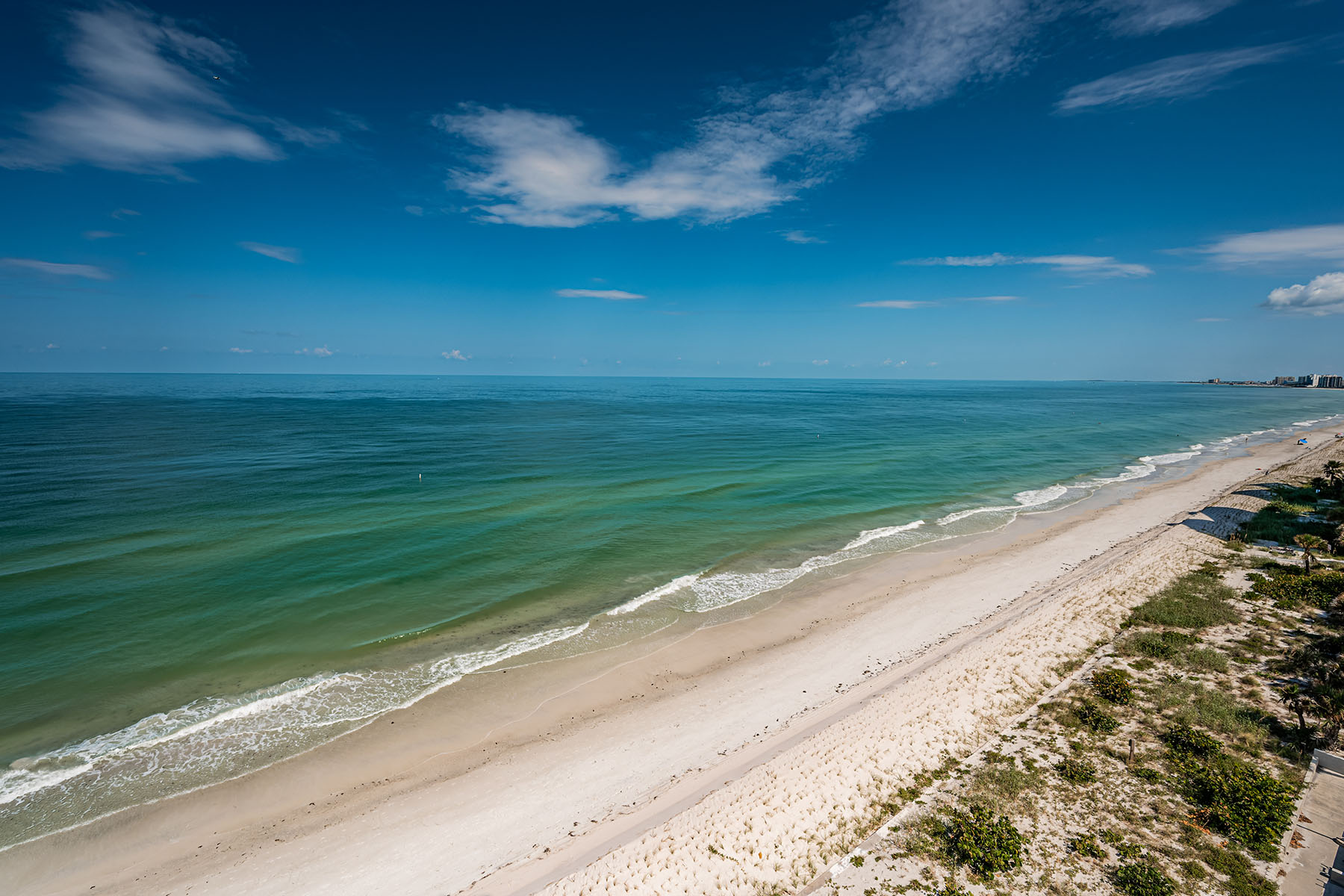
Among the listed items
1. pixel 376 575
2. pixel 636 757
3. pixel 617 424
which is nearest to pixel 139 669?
pixel 376 575

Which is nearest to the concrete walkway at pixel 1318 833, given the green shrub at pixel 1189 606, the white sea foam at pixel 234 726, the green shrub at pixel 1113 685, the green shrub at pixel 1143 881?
the green shrub at pixel 1143 881

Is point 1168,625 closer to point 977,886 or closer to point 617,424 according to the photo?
point 977,886

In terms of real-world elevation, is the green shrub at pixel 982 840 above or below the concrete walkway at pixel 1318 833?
below

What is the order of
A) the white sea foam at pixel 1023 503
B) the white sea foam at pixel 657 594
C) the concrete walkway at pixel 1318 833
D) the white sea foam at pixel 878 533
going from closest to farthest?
the concrete walkway at pixel 1318 833 < the white sea foam at pixel 657 594 < the white sea foam at pixel 878 533 < the white sea foam at pixel 1023 503

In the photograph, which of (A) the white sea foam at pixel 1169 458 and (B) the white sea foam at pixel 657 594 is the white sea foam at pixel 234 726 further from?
(A) the white sea foam at pixel 1169 458

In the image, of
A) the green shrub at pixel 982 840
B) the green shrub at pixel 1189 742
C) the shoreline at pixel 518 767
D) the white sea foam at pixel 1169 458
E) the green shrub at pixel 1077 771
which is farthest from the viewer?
the white sea foam at pixel 1169 458

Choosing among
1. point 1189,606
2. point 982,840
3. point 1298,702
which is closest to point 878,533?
point 1189,606

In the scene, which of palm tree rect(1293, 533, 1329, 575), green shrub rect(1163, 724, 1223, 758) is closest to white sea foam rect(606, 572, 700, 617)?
green shrub rect(1163, 724, 1223, 758)
